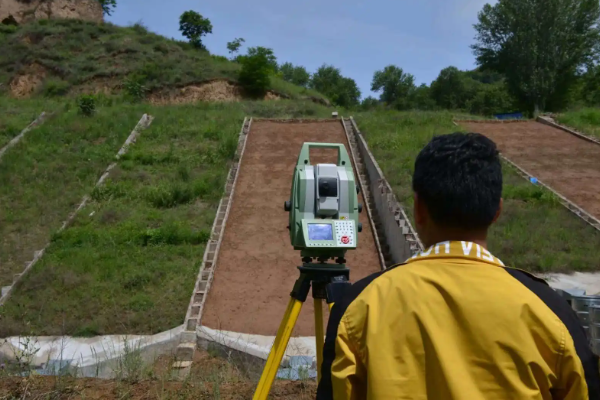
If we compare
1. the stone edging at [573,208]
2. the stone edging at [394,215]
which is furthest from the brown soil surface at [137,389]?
the stone edging at [573,208]

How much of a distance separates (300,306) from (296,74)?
203 ft

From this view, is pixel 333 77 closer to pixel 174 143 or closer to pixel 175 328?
pixel 174 143

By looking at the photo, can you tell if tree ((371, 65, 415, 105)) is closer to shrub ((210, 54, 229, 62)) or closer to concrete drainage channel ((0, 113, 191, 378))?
shrub ((210, 54, 229, 62))

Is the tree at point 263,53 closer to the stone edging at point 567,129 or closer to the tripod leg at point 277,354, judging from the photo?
the stone edging at point 567,129

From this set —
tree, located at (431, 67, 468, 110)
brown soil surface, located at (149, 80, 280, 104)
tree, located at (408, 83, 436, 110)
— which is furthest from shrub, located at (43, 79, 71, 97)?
tree, located at (431, 67, 468, 110)

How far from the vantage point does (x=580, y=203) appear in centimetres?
1077

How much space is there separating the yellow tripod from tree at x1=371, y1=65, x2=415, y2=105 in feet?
183

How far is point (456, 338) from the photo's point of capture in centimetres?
105

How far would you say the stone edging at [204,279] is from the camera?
6.01 metres

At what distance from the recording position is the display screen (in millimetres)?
2107

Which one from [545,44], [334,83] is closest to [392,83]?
[334,83]

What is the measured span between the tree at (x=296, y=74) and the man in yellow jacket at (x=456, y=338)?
60.7m

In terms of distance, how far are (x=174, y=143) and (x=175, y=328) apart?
8902 mm

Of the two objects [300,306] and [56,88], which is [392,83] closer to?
[56,88]
